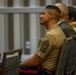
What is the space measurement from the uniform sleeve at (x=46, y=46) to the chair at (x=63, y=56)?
0.12 m

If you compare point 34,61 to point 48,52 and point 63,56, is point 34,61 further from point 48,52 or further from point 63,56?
point 63,56

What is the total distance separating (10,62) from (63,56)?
62cm

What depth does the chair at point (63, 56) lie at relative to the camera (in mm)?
2354

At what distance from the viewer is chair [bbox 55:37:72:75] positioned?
2354 mm

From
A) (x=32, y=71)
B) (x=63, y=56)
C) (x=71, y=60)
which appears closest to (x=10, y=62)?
(x=32, y=71)

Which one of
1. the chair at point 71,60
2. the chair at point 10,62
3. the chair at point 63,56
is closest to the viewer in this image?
the chair at point 10,62

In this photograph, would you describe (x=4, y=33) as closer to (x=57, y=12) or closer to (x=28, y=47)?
(x=28, y=47)

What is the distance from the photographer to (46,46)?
2393 millimetres

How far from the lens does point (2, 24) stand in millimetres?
5191

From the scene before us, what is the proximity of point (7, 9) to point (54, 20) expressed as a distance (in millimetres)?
2553

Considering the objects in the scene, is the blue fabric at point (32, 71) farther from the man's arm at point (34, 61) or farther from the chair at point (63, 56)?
the chair at point (63, 56)

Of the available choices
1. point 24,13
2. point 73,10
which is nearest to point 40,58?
point 73,10

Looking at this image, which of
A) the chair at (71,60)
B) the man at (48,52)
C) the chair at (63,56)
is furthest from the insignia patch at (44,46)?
the chair at (71,60)

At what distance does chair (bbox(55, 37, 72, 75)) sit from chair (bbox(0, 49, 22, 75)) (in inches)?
17.6
